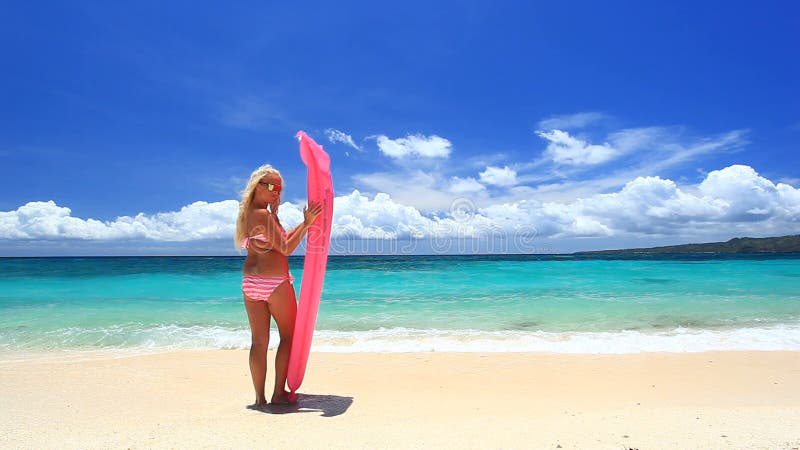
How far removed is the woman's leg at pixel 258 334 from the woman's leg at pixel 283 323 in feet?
0.25

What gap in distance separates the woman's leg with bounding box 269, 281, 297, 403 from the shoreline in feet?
0.67

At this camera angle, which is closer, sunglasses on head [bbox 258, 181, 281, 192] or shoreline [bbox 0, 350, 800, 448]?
shoreline [bbox 0, 350, 800, 448]

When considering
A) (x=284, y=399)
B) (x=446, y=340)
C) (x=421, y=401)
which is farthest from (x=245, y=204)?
(x=446, y=340)

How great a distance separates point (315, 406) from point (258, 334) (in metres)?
0.77

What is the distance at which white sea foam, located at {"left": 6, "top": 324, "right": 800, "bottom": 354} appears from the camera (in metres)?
6.22

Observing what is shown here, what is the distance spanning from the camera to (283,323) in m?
3.36

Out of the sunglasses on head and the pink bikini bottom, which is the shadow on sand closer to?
the pink bikini bottom

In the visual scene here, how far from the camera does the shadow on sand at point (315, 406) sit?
129 inches

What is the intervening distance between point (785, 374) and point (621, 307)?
544 cm

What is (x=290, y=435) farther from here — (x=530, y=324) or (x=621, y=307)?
(x=621, y=307)

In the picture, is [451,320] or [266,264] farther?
[451,320]

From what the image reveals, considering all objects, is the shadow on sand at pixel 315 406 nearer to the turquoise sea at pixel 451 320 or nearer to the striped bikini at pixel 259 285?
the striped bikini at pixel 259 285

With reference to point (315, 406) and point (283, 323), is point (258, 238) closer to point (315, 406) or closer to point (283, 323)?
point (283, 323)

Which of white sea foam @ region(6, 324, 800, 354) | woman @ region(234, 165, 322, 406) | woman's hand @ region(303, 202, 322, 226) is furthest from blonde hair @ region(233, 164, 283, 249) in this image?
white sea foam @ region(6, 324, 800, 354)
